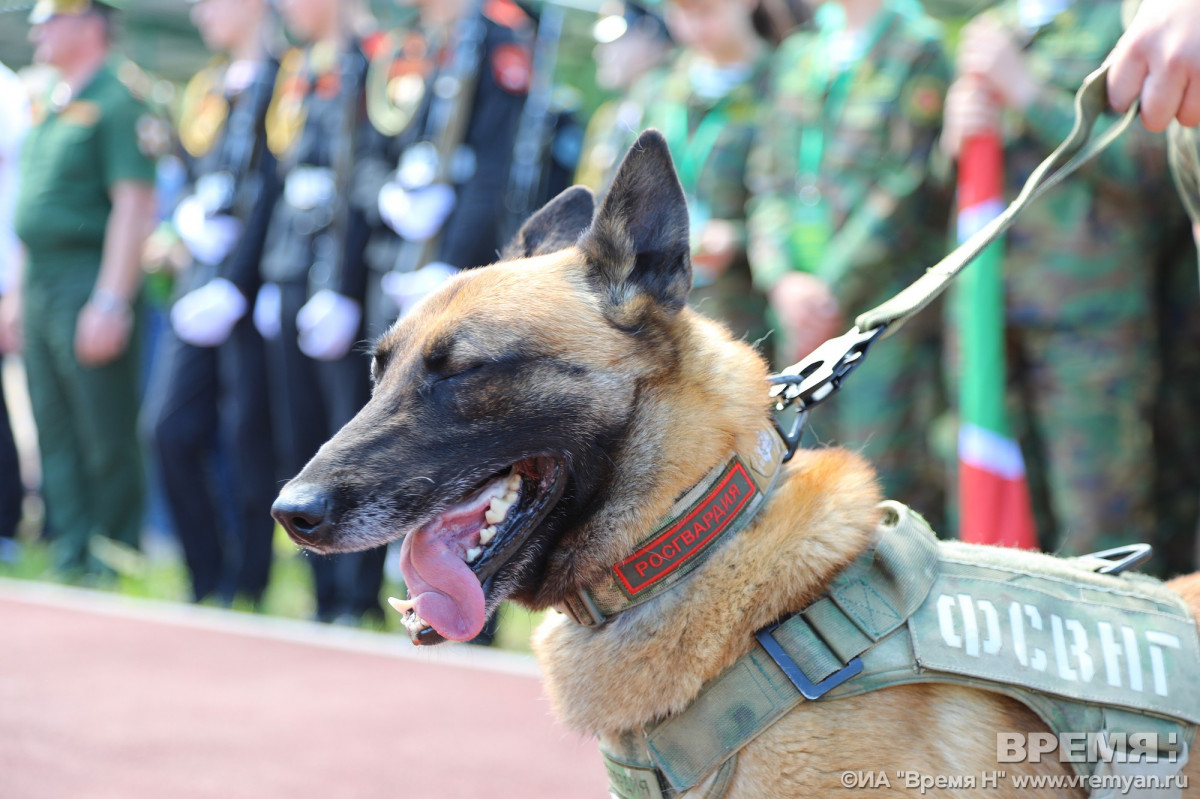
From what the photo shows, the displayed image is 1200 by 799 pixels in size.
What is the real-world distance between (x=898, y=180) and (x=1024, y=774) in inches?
111

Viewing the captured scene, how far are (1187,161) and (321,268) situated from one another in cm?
449

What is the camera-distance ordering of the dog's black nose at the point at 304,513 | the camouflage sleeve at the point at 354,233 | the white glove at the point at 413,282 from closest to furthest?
the dog's black nose at the point at 304,513 < the white glove at the point at 413,282 < the camouflage sleeve at the point at 354,233

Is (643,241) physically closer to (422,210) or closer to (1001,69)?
(1001,69)

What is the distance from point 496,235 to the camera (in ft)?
17.5

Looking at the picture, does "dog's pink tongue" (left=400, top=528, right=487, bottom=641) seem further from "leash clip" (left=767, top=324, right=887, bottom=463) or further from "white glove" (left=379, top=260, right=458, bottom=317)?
"white glove" (left=379, top=260, right=458, bottom=317)

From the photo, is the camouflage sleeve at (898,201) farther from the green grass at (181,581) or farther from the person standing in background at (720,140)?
the green grass at (181,581)

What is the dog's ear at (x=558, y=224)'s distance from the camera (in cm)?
259

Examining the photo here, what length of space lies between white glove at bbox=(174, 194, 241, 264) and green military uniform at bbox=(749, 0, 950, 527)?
133 inches

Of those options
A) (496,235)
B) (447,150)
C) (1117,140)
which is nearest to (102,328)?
(447,150)

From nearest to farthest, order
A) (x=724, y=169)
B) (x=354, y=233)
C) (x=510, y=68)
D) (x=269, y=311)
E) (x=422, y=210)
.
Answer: (x=724, y=169)
(x=422, y=210)
(x=510, y=68)
(x=354, y=233)
(x=269, y=311)

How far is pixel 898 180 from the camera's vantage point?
4145 mm

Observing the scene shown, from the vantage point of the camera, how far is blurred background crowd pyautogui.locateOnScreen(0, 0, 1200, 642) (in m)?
3.73

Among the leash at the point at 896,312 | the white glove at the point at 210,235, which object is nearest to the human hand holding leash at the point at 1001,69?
the leash at the point at 896,312

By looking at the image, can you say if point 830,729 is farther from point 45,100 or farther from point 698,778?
point 45,100
